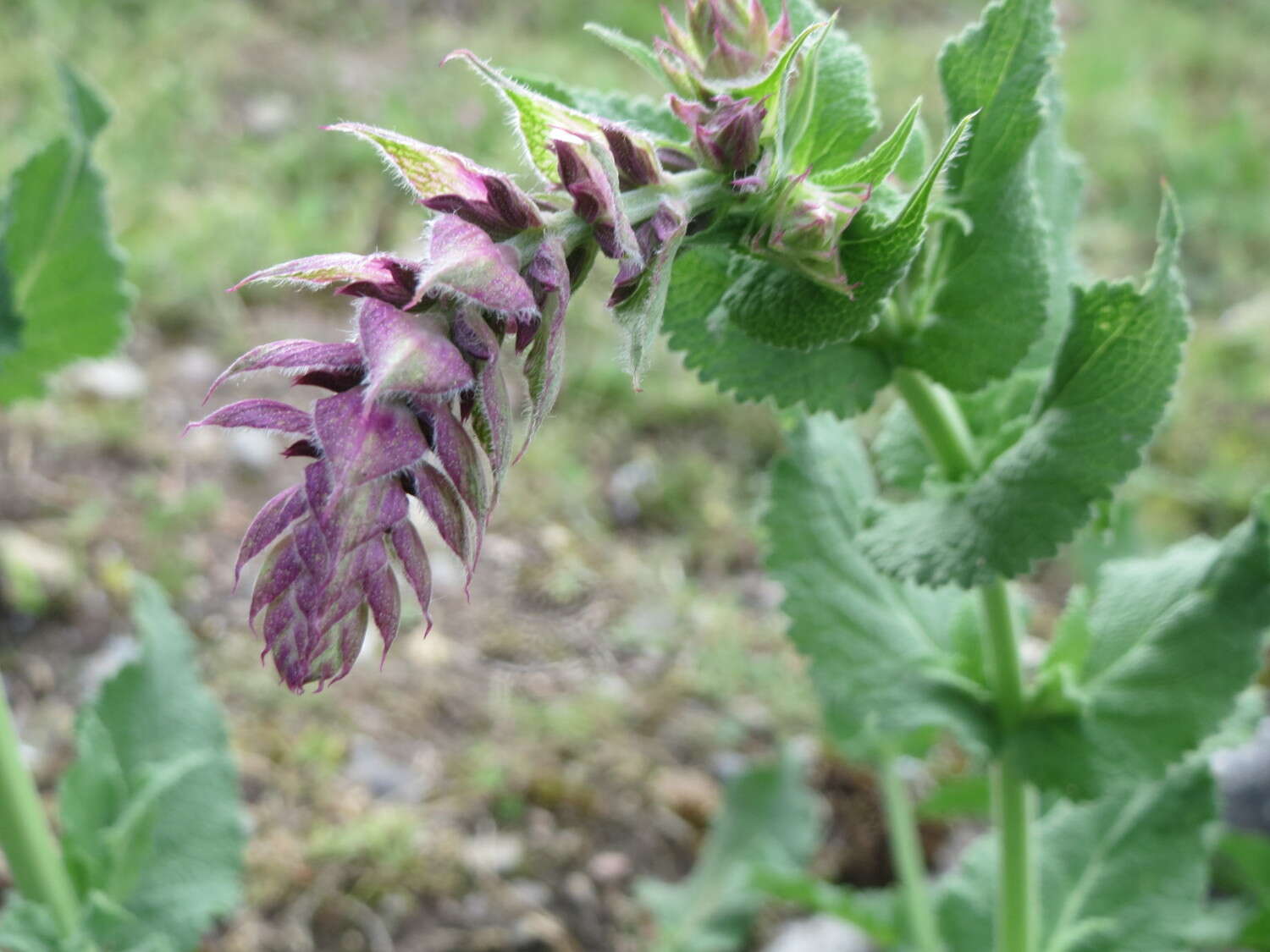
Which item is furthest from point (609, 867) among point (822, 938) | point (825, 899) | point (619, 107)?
point (619, 107)

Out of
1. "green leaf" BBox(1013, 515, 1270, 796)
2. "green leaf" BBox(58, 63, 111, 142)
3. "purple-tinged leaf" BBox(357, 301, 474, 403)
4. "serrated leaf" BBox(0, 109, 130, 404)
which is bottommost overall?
"green leaf" BBox(1013, 515, 1270, 796)

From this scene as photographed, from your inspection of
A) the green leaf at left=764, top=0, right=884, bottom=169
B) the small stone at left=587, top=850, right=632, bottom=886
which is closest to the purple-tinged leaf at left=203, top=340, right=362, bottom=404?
the green leaf at left=764, top=0, right=884, bottom=169

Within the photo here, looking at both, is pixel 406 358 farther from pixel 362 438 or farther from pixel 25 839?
pixel 25 839

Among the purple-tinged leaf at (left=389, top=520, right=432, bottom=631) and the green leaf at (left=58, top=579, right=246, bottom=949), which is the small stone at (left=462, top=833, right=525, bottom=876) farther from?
the purple-tinged leaf at (left=389, top=520, right=432, bottom=631)

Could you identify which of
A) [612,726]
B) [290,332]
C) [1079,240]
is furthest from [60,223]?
[1079,240]

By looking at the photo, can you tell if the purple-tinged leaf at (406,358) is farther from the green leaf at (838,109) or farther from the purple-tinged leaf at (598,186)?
the green leaf at (838,109)

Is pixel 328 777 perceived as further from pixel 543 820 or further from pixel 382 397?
pixel 382 397
